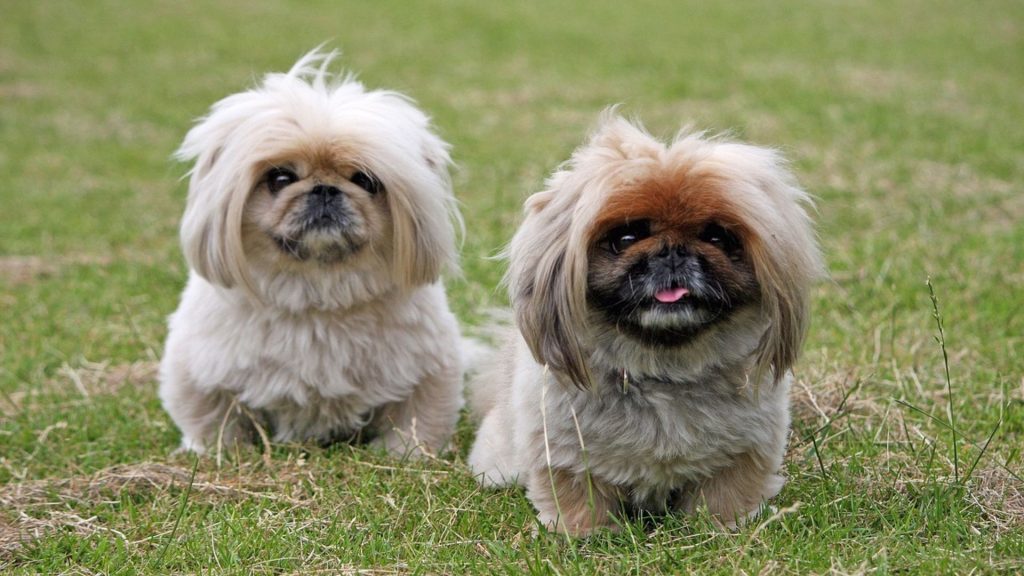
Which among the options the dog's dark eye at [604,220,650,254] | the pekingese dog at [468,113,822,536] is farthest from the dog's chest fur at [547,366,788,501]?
the dog's dark eye at [604,220,650,254]

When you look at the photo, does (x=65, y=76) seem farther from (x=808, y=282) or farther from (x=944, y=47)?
(x=808, y=282)

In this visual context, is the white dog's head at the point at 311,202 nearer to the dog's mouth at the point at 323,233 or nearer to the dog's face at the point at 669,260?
the dog's mouth at the point at 323,233

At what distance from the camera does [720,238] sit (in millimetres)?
2896

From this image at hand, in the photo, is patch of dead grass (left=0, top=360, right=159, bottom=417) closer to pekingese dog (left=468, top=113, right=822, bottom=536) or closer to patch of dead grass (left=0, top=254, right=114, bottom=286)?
patch of dead grass (left=0, top=254, right=114, bottom=286)

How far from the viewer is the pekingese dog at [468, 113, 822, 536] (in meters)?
2.83

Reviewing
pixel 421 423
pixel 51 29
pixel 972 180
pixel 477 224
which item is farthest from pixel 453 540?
pixel 51 29

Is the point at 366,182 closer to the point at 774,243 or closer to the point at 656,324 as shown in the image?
the point at 656,324

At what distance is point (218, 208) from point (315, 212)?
359 mm

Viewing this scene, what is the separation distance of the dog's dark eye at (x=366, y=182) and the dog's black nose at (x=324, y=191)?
0.09 meters

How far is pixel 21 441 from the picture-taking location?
14.0 feet

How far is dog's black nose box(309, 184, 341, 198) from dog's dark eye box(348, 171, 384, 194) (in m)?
0.09

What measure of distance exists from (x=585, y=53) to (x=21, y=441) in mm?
11269

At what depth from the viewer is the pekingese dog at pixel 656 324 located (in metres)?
2.83

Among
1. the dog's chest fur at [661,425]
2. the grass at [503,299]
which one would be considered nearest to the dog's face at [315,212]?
the grass at [503,299]
